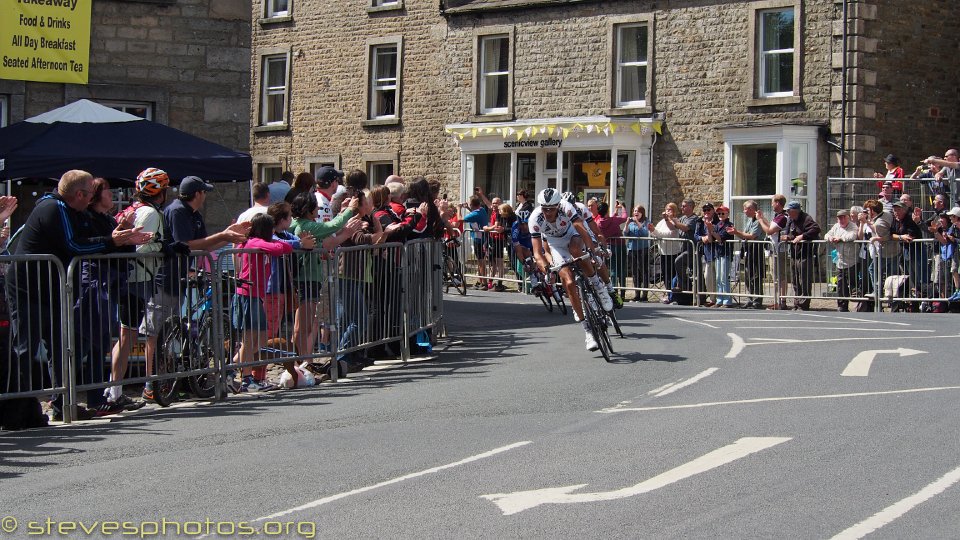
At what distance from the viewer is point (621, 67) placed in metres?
34.0

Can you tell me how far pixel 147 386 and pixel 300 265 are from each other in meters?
1.89

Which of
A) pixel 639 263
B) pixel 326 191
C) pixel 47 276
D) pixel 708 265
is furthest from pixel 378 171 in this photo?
pixel 47 276

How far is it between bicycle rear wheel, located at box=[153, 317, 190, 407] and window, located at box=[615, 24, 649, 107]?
2341 cm

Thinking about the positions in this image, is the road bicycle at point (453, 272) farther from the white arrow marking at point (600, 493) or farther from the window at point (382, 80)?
the white arrow marking at point (600, 493)

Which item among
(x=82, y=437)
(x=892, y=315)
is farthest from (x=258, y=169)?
(x=82, y=437)

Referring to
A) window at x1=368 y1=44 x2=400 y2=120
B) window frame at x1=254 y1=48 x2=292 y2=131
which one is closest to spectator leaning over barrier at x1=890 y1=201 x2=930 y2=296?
window at x1=368 y1=44 x2=400 y2=120

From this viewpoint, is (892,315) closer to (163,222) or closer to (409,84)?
(163,222)

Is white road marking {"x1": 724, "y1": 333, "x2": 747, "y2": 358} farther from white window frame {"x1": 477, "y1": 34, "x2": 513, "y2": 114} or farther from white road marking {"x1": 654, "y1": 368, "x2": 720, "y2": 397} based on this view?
white window frame {"x1": 477, "y1": 34, "x2": 513, "y2": 114}

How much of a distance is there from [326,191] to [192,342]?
4.82m

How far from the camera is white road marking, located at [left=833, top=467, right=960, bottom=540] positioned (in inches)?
262

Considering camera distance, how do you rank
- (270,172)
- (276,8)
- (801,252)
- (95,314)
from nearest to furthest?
1. (95,314)
2. (801,252)
3. (276,8)
4. (270,172)

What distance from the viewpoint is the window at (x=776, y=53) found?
3117 centimetres

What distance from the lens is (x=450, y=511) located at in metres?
7.21

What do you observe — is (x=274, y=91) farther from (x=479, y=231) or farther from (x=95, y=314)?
(x=95, y=314)
